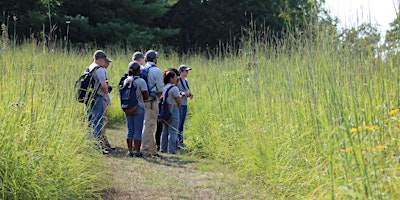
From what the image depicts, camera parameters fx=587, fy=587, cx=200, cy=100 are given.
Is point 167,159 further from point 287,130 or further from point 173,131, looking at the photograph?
point 287,130

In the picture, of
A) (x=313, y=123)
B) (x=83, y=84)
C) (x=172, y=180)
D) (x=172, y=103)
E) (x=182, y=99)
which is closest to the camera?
(x=313, y=123)

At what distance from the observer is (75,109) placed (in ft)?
24.2

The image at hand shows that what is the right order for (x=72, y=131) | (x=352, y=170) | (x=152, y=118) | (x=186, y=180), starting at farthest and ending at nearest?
1. (x=152, y=118)
2. (x=186, y=180)
3. (x=72, y=131)
4. (x=352, y=170)

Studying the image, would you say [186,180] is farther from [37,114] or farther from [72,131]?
[37,114]

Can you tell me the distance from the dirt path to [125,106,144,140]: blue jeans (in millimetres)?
382

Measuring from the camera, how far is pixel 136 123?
916 centimetres

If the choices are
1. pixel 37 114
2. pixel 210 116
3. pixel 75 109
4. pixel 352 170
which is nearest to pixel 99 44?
pixel 210 116

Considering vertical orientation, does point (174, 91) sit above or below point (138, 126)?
above

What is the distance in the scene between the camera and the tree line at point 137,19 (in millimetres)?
21797

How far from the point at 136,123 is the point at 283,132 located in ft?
10.5

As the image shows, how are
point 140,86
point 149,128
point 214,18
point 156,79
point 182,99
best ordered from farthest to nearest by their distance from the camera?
point 214,18
point 182,99
point 149,128
point 156,79
point 140,86

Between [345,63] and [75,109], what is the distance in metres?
3.49

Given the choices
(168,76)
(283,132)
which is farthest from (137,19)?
(283,132)

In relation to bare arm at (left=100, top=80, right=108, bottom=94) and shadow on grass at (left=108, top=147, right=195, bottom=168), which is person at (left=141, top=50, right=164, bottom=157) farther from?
bare arm at (left=100, top=80, right=108, bottom=94)
